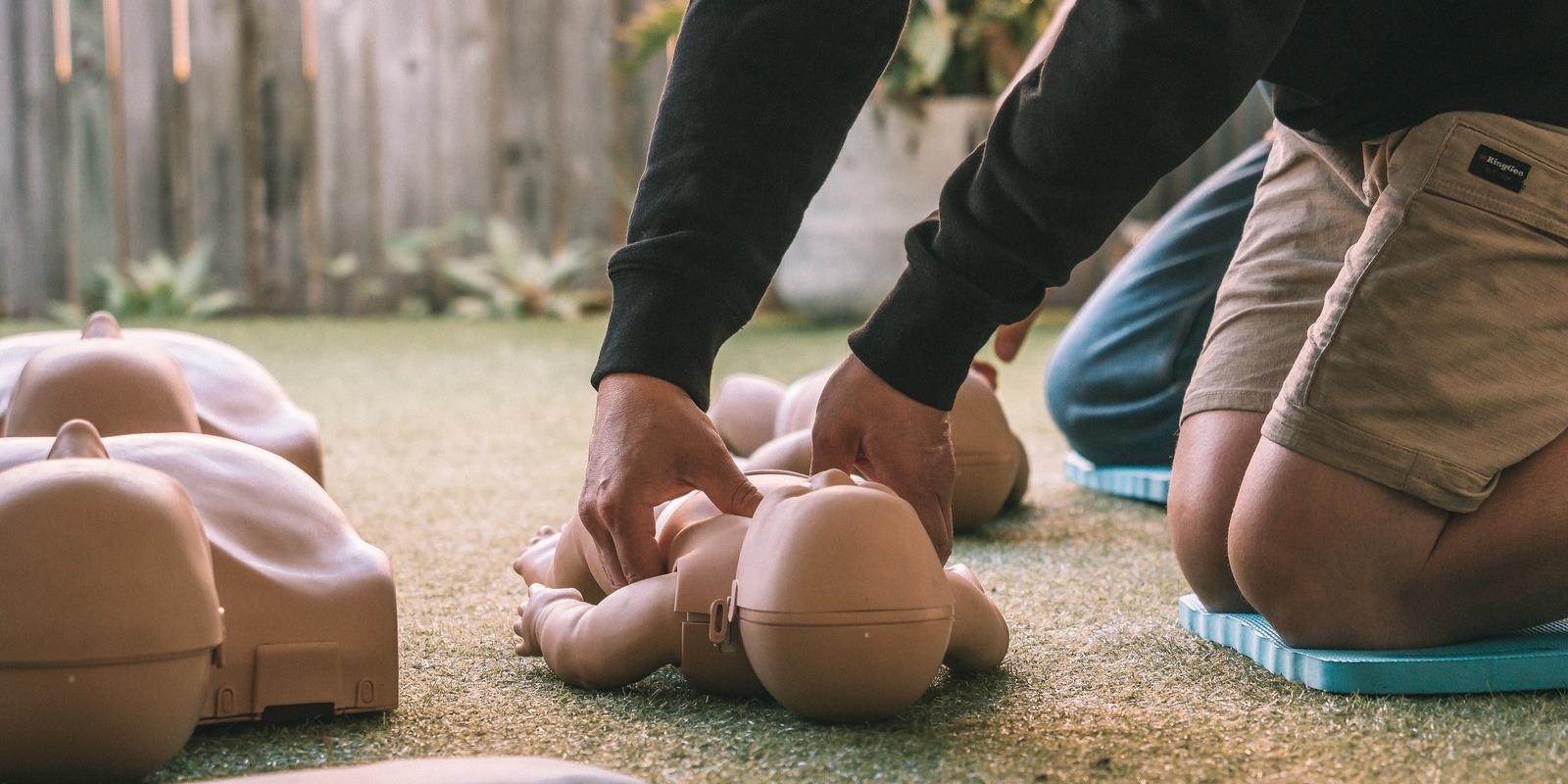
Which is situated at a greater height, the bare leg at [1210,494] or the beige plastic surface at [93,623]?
the beige plastic surface at [93,623]

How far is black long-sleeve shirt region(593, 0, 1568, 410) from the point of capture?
102 centimetres

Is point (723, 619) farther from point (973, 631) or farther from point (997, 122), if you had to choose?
point (997, 122)

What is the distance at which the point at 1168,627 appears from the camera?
4.40 feet

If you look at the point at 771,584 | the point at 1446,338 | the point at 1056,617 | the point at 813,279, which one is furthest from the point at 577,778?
the point at 813,279

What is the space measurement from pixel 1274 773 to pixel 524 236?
5.06 metres

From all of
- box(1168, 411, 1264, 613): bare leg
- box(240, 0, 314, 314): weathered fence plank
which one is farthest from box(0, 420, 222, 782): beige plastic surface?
box(240, 0, 314, 314): weathered fence plank

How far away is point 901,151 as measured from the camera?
480 centimetres

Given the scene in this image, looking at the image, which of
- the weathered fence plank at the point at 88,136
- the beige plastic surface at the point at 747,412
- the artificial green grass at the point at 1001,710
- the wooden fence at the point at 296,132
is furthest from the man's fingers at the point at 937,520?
the weathered fence plank at the point at 88,136

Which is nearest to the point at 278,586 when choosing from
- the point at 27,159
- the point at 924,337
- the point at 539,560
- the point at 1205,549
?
the point at 539,560

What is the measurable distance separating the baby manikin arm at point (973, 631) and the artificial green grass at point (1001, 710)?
20mm

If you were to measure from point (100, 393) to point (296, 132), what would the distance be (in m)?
4.58

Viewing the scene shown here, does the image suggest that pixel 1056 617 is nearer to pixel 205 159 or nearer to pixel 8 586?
pixel 8 586

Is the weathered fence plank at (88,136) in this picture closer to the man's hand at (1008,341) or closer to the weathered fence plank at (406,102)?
the weathered fence plank at (406,102)

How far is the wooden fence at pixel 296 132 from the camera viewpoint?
204 inches
